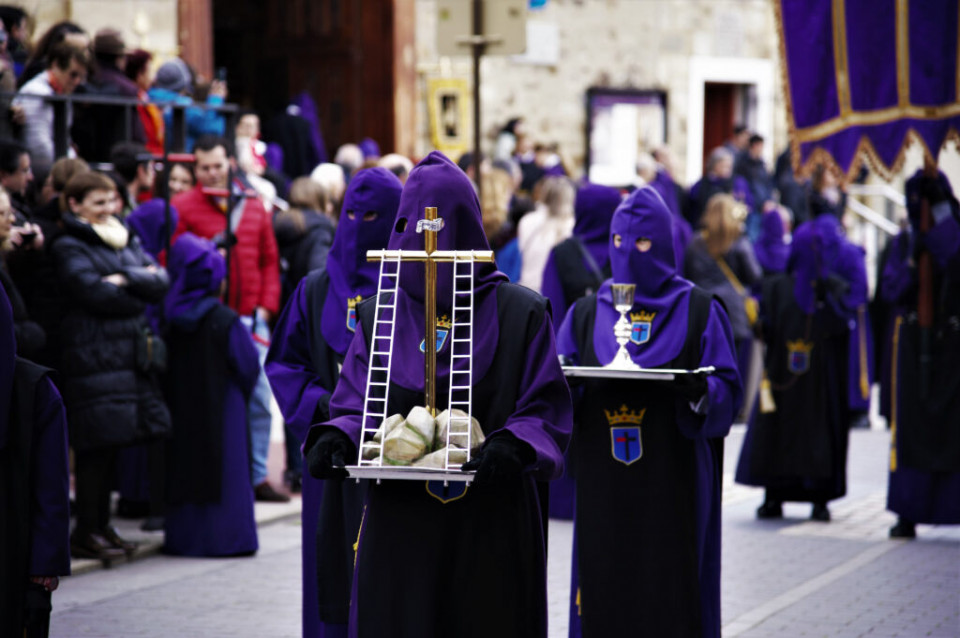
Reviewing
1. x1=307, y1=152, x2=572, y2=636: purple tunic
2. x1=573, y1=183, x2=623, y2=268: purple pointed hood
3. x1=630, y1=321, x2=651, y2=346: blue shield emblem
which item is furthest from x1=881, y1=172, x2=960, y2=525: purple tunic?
x1=307, y1=152, x2=572, y2=636: purple tunic

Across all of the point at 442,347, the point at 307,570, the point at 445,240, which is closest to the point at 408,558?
the point at 442,347

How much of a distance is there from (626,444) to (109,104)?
5.95 meters

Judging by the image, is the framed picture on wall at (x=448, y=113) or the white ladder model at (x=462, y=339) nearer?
Result: the white ladder model at (x=462, y=339)

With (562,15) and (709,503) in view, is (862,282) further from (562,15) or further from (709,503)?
(562,15)

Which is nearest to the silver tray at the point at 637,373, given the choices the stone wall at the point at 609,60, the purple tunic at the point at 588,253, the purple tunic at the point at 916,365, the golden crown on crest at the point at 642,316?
the golden crown on crest at the point at 642,316

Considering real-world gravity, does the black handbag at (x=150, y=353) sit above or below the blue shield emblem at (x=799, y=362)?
above

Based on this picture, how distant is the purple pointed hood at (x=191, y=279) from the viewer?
887 cm

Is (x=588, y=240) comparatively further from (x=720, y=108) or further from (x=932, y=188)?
(x=720, y=108)

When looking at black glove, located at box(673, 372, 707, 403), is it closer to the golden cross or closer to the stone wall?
the golden cross

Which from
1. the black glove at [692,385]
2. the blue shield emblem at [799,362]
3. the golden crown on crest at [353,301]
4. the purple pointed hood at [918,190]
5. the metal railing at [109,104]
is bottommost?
the blue shield emblem at [799,362]

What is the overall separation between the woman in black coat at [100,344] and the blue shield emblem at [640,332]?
3171 mm

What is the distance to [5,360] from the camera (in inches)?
178

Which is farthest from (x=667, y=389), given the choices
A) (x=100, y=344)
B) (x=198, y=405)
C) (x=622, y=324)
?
(x=198, y=405)

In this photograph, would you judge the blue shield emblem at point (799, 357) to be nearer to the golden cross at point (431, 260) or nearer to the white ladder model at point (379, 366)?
the white ladder model at point (379, 366)
